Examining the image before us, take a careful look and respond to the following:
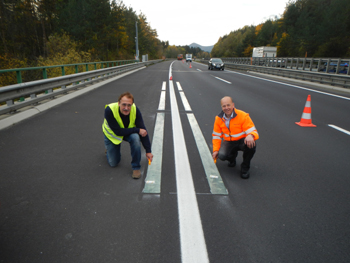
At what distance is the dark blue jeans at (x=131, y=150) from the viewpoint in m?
3.82

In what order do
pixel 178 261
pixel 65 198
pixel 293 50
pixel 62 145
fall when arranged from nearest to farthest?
1. pixel 178 261
2. pixel 65 198
3. pixel 62 145
4. pixel 293 50

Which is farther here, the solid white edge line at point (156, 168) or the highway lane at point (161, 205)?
the solid white edge line at point (156, 168)

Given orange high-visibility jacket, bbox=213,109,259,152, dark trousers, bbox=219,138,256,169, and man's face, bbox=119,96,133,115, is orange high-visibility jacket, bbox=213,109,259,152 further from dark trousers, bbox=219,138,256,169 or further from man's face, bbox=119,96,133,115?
man's face, bbox=119,96,133,115

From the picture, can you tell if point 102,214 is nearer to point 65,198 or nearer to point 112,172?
point 65,198

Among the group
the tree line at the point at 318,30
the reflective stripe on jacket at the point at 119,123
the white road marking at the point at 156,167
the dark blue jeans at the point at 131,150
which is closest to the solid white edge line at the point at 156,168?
the white road marking at the point at 156,167

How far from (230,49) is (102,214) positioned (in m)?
143

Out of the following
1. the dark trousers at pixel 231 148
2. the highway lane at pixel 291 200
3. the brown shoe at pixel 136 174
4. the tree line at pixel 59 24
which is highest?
the tree line at pixel 59 24

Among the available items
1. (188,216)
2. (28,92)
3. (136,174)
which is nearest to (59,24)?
(28,92)

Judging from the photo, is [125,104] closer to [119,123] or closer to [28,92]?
[119,123]

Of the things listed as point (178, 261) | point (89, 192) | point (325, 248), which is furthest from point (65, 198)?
point (325, 248)

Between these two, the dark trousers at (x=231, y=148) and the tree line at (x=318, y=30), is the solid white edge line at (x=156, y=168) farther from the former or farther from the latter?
the tree line at (x=318, y=30)

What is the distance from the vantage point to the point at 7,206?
2.94 m

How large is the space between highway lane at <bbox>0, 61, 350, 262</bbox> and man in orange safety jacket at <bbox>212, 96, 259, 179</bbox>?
283 mm

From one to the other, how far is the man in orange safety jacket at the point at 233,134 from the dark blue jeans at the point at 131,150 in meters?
1.12
